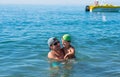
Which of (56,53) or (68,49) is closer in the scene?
(68,49)

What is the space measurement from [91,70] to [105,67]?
2.42ft

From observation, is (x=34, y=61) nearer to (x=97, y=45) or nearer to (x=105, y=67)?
(x=105, y=67)

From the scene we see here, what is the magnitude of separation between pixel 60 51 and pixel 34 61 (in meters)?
1.69

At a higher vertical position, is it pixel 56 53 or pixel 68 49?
pixel 68 49

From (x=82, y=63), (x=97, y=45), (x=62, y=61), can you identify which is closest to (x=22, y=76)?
(x=62, y=61)

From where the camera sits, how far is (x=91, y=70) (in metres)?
9.88

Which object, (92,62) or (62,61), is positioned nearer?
Answer: (62,61)

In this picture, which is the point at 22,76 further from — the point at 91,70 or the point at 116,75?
the point at 116,75

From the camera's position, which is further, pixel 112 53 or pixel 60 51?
pixel 112 53

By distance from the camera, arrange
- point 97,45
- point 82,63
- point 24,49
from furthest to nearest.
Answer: point 97,45
point 24,49
point 82,63

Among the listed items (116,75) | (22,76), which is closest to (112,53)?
(116,75)

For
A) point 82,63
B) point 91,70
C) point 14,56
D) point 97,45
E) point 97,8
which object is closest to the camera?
point 91,70

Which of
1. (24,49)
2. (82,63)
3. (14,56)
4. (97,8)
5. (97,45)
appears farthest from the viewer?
(97,8)

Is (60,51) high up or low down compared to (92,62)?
up
